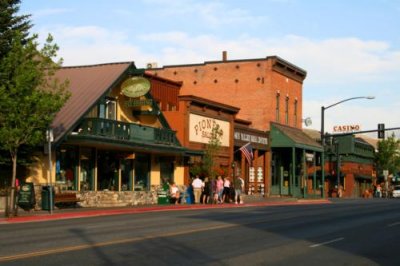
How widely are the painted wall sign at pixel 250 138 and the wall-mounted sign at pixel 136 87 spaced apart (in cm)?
1356

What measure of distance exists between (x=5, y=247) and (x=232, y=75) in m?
41.7

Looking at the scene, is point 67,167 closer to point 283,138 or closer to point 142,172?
point 142,172

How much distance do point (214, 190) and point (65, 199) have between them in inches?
429

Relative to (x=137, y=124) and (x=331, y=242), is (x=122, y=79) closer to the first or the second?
(x=137, y=124)

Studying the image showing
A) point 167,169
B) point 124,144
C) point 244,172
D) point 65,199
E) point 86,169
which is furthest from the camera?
point 244,172

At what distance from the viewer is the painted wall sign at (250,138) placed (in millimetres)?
47281

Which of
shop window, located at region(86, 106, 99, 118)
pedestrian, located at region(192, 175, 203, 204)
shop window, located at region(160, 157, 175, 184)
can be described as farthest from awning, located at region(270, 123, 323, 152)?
shop window, located at region(86, 106, 99, 118)

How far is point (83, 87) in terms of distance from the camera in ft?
111

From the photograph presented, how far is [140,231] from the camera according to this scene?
17516mm

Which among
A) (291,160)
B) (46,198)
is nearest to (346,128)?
(291,160)

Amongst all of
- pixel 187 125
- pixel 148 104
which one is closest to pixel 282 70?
pixel 187 125

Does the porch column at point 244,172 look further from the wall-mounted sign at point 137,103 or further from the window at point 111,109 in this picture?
the window at point 111,109

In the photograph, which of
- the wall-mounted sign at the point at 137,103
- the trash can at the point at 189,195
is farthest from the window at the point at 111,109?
the trash can at the point at 189,195

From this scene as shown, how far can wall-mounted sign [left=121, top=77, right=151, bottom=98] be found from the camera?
34500mm
